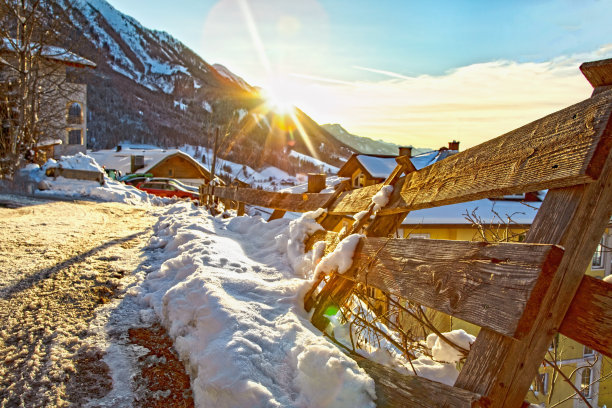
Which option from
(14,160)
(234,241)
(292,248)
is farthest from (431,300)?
(14,160)

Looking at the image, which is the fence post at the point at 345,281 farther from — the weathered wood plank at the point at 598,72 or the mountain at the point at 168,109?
the mountain at the point at 168,109

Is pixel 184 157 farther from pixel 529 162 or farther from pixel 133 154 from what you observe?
pixel 529 162

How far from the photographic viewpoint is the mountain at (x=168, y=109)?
97.2 m

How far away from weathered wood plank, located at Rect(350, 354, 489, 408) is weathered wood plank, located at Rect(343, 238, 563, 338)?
0.27 metres

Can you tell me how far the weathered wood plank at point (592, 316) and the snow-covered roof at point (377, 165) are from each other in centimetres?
2292

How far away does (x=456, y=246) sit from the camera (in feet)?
5.80

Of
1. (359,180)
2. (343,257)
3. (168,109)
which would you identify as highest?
(343,257)

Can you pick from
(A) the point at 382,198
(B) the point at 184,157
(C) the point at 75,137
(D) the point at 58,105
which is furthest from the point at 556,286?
(B) the point at 184,157

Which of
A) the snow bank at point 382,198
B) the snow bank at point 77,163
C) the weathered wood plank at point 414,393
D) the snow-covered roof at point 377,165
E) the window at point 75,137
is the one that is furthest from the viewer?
the window at point 75,137

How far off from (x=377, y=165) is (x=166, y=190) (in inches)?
497

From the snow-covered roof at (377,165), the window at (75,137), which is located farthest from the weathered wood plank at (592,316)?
the window at (75,137)

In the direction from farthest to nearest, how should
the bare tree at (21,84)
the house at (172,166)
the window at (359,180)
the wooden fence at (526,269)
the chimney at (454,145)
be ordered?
the house at (172,166), the chimney at (454,145), the window at (359,180), the bare tree at (21,84), the wooden fence at (526,269)

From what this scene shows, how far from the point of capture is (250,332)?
245cm

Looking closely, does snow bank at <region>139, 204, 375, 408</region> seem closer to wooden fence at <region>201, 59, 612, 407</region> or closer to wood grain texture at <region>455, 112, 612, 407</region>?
wooden fence at <region>201, 59, 612, 407</region>
